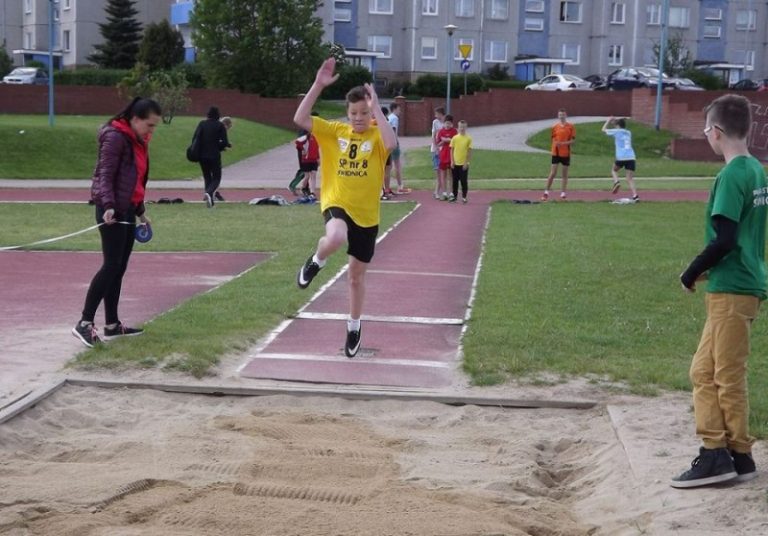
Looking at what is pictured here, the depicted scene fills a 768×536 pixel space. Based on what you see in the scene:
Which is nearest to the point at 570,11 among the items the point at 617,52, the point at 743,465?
the point at 617,52

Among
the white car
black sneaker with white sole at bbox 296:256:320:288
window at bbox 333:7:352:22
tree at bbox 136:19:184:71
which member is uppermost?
window at bbox 333:7:352:22

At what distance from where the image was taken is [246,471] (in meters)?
5.69

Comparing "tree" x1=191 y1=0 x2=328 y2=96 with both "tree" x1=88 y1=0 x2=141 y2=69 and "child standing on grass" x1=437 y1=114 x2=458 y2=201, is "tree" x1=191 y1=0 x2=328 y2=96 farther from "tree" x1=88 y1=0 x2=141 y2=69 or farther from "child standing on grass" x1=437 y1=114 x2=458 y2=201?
"child standing on grass" x1=437 y1=114 x2=458 y2=201

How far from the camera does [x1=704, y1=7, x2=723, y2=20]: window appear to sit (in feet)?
268

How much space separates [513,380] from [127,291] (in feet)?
17.6

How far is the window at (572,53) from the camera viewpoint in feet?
258

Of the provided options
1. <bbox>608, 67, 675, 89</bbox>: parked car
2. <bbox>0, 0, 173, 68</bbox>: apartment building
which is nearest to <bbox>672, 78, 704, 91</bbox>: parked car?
<bbox>608, 67, 675, 89</bbox>: parked car

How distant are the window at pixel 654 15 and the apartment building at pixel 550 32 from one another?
0.24 ft

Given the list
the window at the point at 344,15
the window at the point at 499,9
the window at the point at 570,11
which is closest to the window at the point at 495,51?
the window at the point at 499,9

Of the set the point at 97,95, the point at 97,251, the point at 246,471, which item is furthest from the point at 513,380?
the point at 97,95

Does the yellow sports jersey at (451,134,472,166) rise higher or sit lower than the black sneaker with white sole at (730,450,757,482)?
higher

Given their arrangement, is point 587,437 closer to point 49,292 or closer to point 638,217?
point 49,292

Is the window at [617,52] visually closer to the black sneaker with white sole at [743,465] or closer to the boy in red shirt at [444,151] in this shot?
the boy in red shirt at [444,151]

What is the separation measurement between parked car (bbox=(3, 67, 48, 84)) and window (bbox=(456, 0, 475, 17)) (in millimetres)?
28310
